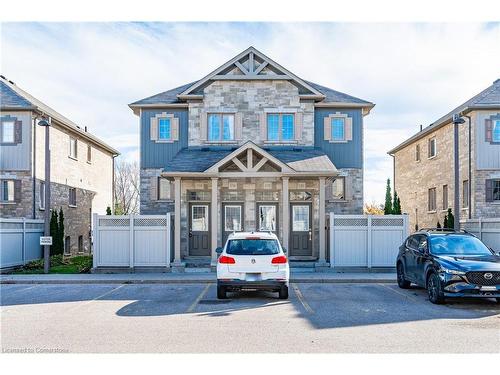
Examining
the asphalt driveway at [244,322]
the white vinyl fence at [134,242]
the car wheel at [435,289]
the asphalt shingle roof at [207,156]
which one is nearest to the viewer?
the asphalt driveway at [244,322]

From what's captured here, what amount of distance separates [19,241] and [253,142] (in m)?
10.3

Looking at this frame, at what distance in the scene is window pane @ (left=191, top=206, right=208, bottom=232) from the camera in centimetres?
2281

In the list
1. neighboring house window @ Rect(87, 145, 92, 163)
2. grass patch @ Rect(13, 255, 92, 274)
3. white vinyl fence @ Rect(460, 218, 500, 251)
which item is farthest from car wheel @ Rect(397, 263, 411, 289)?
neighboring house window @ Rect(87, 145, 92, 163)

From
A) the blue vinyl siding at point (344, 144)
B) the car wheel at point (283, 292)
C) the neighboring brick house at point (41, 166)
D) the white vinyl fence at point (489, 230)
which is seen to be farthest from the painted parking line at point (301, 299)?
the neighboring brick house at point (41, 166)

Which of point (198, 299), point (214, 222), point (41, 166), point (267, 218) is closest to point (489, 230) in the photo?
point (267, 218)

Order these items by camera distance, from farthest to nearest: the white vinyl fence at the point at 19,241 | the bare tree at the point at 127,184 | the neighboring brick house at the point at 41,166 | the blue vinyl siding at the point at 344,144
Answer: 1. the bare tree at the point at 127,184
2. the neighboring brick house at the point at 41,166
3. the blue vinyl siding at the point at 344,144
4. the white vinyl fence at the point at 19,241

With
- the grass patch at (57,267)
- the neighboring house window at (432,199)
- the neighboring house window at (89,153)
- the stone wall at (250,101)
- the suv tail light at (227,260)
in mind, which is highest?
the stone wall at (250,101)

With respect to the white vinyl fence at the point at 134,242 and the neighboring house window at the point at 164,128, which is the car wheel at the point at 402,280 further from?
the neighboring house window at the point at 164,128

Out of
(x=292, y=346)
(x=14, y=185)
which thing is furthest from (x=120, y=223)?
(x=292, y=346)

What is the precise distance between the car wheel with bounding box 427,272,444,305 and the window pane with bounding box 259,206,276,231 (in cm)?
1010

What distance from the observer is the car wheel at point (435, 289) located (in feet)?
41.5

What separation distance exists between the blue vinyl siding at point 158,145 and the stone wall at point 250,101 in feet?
2.48

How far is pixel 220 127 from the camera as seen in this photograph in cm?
2327

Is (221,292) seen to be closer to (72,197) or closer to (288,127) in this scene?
(288,127)
